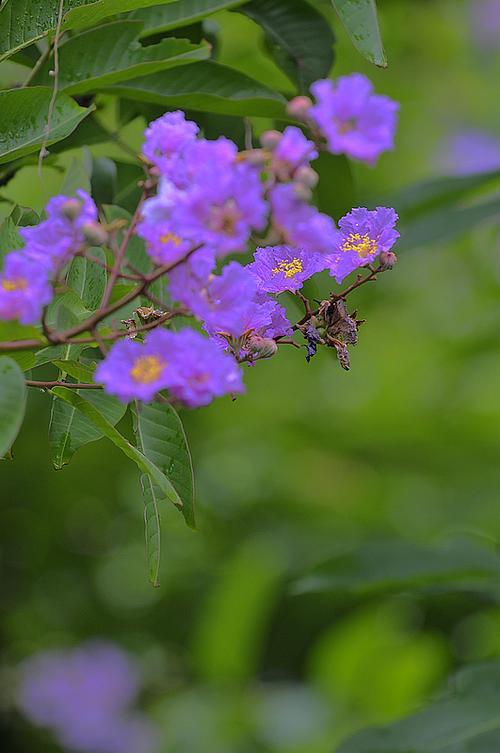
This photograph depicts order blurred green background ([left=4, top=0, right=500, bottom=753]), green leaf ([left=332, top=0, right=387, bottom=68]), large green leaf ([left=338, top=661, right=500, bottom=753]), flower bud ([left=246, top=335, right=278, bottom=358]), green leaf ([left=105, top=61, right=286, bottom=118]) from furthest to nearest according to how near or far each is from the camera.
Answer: blurred green background ([left=4, top=0, right=500, bottom=753]), large green leaf ([left=338, top=661, right=500, bottom=753]), green leaf ([left=105, top=61, right=286, bottom=118]), green leaf ([left=332, top=0, right=387, bottom=68]), flower bud ([left=246, top=335, right=278, bottom=358])

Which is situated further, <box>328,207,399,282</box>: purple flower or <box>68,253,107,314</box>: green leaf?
<box>68,253,107,314</box>: green leaf

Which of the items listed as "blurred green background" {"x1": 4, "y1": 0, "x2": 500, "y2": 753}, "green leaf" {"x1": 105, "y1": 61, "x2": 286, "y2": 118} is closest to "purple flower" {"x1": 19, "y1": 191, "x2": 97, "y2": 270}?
"green leaf" {"x1": 105, "y1": 61, "x2": 286, "y2": 118}

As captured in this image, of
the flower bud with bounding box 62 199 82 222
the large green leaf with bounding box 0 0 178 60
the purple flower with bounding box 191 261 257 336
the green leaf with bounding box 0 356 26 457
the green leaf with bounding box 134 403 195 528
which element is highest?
the large green leaf with bounding box 0 0 178 60

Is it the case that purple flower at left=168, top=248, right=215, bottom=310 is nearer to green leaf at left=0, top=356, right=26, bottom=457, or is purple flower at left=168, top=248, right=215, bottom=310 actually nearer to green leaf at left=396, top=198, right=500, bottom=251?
green leaf at left=0, top=356, right=26, bottom=457

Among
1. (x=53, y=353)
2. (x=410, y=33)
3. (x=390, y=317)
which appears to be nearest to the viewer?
(x=53, y=353)

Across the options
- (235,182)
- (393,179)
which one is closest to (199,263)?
(235,182)

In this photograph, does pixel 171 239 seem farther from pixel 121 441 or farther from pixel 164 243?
pixel 121 441

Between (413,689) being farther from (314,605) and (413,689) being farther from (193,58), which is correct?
(193,58)
